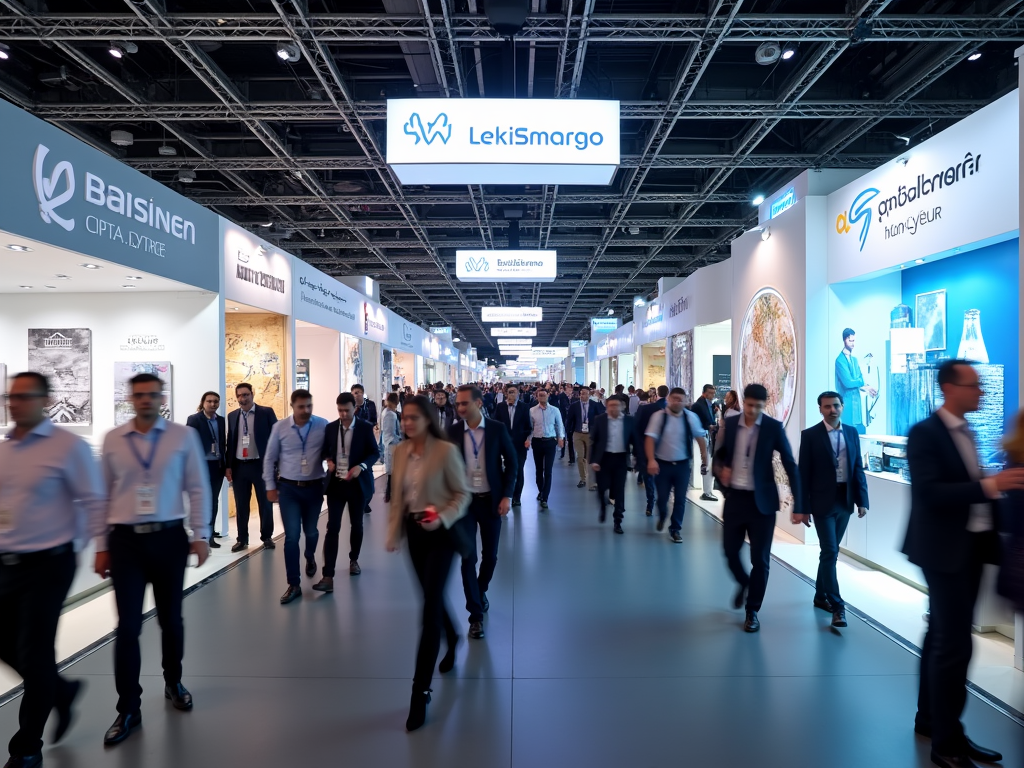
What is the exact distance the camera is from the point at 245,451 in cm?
679

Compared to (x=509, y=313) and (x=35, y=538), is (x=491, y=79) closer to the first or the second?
(x=35, y=538)

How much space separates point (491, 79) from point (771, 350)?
5098mm

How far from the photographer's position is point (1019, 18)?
22.5 ft

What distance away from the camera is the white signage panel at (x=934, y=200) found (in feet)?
14.7

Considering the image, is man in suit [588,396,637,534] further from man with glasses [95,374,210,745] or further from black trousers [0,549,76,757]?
black trousers [0,549,76,757]

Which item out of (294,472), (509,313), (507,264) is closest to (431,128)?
(294,472)

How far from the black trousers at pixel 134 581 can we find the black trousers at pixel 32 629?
0.27 m

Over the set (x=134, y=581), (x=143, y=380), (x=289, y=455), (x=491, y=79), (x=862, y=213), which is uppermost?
(x=491, y=79)

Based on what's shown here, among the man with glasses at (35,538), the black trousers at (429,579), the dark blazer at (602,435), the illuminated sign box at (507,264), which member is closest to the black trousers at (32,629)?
the man with glasses at (35,538)

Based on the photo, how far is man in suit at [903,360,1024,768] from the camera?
2656 mm

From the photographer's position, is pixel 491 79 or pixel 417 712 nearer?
pixel 417 712

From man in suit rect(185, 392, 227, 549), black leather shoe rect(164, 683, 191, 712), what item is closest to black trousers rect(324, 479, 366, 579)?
man in suit rect(185, 392, 227, 549)

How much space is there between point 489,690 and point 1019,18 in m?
8.09

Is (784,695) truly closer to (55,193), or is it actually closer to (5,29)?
(55,193)
